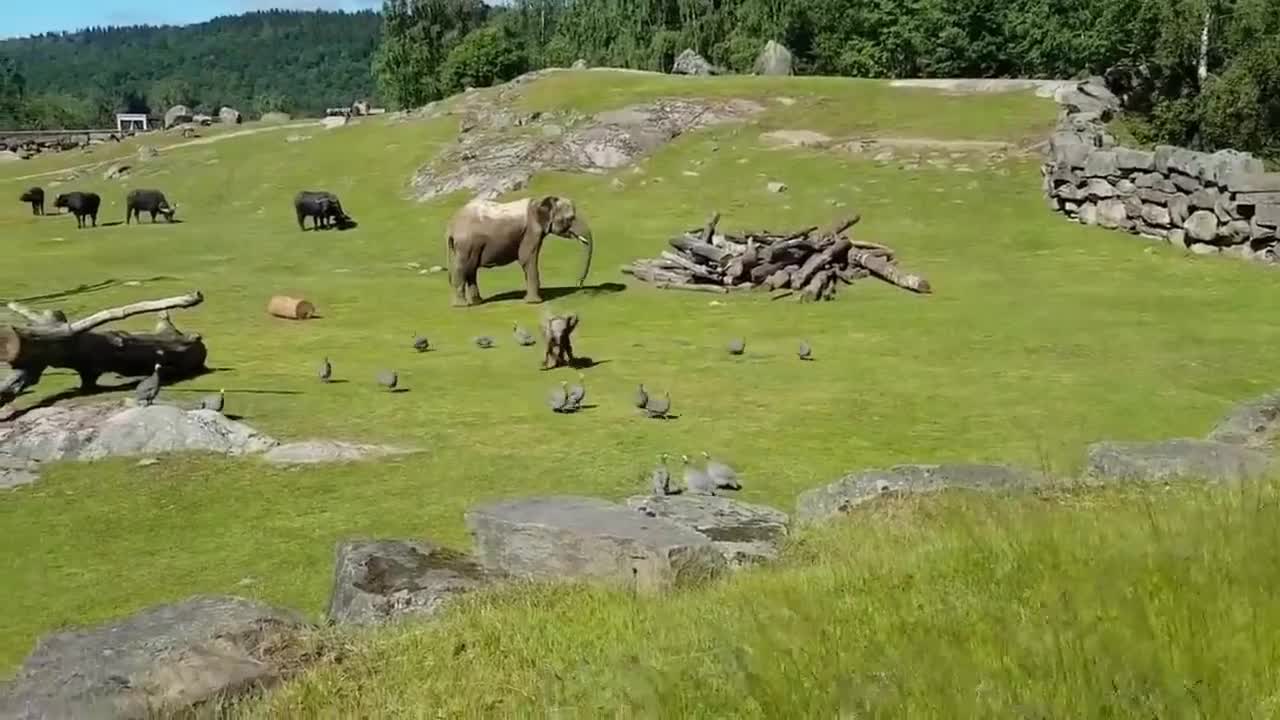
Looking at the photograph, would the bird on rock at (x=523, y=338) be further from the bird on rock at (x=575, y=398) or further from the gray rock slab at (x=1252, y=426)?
→ the gray rock slab at (x=1252, y=426)

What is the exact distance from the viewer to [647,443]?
13.1m

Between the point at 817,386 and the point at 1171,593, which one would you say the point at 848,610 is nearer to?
the point at 1171,593

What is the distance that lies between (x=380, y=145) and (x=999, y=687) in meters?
43.3

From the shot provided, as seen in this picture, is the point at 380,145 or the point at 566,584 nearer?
the point at 566,584

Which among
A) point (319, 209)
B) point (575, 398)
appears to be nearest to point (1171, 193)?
point (575, 398)

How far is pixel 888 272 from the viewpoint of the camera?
23734 mm

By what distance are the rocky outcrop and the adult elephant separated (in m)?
11.5

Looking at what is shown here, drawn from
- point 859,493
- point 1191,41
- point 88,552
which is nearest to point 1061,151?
point 1191,41

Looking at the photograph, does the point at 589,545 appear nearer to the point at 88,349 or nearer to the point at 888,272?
the point at 88,349

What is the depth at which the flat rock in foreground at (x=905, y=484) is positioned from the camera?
938 centimetres

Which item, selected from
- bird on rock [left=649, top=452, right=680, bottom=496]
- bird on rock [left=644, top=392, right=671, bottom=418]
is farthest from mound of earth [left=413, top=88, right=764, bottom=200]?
bird on rock [left=649, top=452, right=680, bottom=496]

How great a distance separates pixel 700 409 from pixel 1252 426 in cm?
549

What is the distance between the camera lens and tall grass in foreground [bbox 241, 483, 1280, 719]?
4508mm

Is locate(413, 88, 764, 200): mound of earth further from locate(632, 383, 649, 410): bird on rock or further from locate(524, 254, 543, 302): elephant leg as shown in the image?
locate(632, 383, 649, 410): bird on rock
